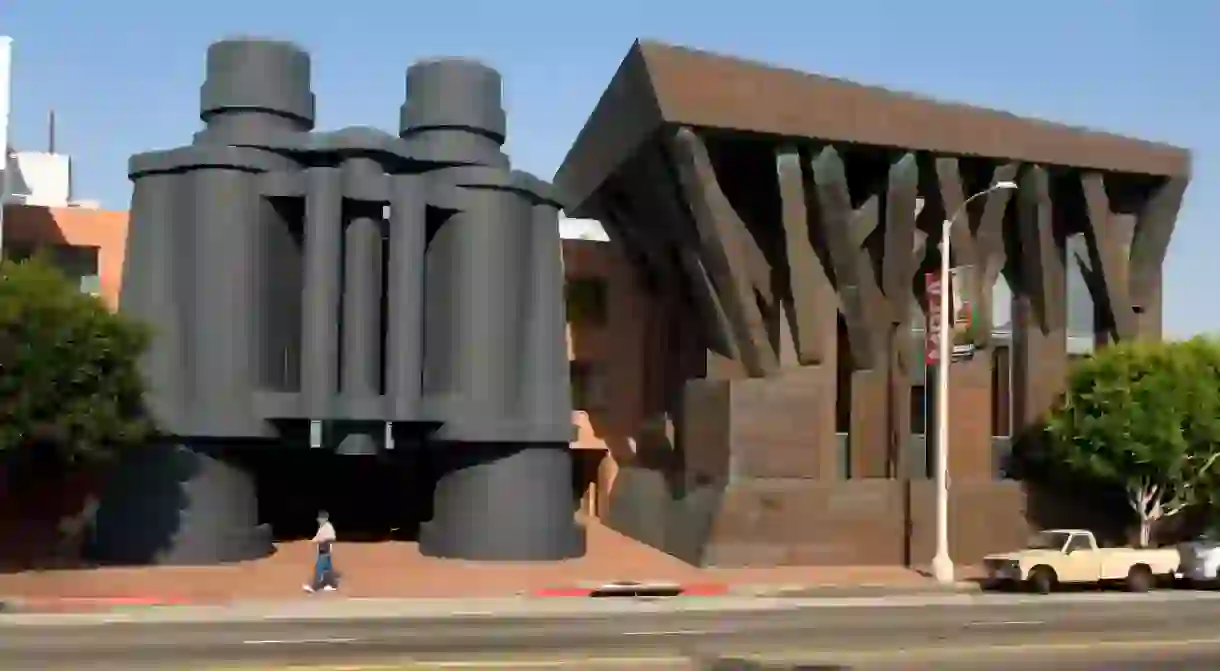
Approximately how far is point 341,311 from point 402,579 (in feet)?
24.5

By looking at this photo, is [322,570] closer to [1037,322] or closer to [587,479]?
[587,479]

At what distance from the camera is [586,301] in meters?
45.0

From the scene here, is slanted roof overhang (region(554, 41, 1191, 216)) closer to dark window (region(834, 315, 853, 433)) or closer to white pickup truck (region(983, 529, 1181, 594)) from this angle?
dark window (region(834, 315, 853, 433))

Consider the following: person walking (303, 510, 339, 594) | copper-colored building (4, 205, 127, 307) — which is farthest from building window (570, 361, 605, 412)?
person walking (303, 510, 339, 594)

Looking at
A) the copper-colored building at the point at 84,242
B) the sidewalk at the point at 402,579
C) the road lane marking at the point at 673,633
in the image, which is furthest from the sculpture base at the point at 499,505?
the copper-colored building at the point at 84,242

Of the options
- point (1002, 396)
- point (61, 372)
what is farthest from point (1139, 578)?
point (61, 372)

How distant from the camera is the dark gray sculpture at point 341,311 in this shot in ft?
94.9

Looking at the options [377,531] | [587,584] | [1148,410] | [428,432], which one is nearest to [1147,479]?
[1148,410]

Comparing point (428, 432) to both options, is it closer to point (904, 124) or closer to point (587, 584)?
point (587, 584)

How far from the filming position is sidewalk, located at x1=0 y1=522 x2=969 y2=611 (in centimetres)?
2391

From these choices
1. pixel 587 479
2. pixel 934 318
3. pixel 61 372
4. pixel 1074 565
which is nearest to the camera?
pixel 61 372

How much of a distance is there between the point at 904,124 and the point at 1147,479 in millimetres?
11647

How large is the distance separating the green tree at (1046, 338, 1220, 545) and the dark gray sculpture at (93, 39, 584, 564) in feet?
45.6

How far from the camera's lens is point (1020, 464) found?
3494 centimetres
